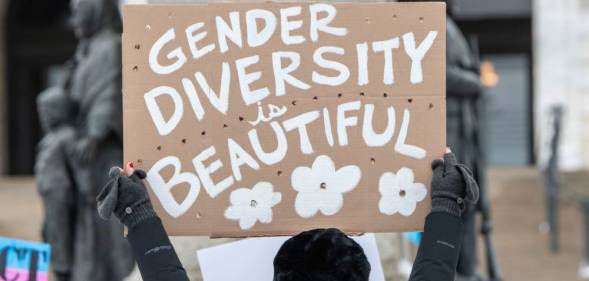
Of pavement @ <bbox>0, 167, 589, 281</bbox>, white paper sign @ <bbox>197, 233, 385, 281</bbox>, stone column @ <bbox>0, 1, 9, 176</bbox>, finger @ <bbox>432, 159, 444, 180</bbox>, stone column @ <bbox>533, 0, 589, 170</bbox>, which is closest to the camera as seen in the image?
finger @ <bbox>432, 159, 444, 180</bbox>

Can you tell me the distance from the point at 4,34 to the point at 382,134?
17.9 meters

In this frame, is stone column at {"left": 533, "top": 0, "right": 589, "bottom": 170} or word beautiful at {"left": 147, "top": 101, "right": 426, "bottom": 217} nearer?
word beautiful at {"left": 147, "top": 101, "right": 426, "bottom": 217}

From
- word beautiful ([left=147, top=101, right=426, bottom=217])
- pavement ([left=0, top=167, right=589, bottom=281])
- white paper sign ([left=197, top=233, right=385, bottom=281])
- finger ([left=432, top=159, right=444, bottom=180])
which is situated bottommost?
pavement ([left=0, top=167, right=589, bottom=281])

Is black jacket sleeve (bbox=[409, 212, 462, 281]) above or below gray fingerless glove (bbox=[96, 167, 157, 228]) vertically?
below

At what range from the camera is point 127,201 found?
2758mm

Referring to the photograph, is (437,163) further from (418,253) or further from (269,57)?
(269,57)

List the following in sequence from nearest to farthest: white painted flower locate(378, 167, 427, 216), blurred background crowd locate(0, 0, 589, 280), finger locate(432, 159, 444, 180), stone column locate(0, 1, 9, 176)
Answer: finger locate(432, 159, 444, 180) < white painted flower locate(378, 167, 427, 216) < blurred background crowd locate(0, 0, 589, 280) < stone column locate(0, 1, 9, 176)

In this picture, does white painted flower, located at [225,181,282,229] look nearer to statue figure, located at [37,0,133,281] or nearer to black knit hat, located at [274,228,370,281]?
black knit hat, located at [274,228,370,281]

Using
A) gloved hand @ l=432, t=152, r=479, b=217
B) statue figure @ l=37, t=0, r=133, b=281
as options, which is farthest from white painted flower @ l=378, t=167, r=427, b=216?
statue figure @ l=37, t=0, r=133, b=281

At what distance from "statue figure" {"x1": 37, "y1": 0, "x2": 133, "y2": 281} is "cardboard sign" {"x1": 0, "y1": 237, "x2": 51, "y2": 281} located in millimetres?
2095

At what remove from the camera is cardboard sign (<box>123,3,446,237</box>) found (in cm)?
302

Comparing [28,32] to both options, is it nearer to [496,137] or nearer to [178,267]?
[496,137]

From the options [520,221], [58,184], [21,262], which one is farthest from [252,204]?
[520,221]

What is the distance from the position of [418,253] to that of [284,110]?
549 mm
